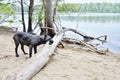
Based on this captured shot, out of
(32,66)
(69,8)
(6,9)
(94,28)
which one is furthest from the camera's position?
(94,28)

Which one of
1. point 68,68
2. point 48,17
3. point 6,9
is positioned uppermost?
point 6,9

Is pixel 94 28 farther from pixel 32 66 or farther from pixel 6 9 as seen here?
pixel 32 66

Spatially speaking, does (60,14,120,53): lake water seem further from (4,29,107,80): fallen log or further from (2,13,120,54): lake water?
(4,29,107,80): fallen log

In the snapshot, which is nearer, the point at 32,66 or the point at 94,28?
the point at 32,66

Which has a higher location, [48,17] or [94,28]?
[48,17]

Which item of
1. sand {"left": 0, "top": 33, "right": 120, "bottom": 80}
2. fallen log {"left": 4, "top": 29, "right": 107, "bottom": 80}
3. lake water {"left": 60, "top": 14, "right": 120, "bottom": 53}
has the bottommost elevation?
lake water {"left": 60, "top": 14, "right": 120, "bottom": 53}

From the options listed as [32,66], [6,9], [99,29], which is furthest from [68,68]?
[99,29]

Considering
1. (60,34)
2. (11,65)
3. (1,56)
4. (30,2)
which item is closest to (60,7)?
(30,2)

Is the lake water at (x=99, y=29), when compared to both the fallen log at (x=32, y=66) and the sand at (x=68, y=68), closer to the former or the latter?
the sand at (x=68, y=68)

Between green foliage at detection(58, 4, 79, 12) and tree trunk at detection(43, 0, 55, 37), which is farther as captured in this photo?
green foliage at detection(58, 4, 79, 12)

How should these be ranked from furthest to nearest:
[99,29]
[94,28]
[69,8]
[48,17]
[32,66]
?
1. [94,28]
2. [99,29]
3. [69,8]
4. [48,17]
5. [32,66]


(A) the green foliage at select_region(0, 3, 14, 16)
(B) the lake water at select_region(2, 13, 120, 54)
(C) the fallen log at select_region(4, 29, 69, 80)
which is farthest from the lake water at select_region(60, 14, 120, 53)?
(C) the fallen log at select_region(4, 29, 69, 80)

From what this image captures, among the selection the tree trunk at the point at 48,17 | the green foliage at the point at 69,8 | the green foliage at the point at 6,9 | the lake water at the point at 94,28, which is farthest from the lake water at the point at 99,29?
the green foliage at the point at 6,9

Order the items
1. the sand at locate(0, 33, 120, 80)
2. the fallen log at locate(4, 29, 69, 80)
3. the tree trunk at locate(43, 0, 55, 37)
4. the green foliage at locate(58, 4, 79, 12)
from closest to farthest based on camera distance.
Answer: the fallen log at locate(4, 29, 69, 80)
the sand at locate(0, 33, 120, 80)
the tree trunk at locate(43, 0, 55, 37)
the green foliage at locate(58, 4, 79, 12)
